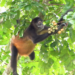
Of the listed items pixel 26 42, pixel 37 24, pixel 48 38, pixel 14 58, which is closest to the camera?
pixel 48 38

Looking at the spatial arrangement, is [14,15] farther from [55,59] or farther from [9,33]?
[55,59]

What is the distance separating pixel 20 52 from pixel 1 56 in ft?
1.77

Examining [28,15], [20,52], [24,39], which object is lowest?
[20,52]

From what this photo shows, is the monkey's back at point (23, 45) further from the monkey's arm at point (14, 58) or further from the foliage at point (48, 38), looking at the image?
the foliage at point (48, 38)

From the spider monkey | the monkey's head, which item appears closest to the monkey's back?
the spider monkey

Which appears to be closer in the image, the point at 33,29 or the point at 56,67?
the point at 56,67

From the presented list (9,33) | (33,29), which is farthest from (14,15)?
(33,29)

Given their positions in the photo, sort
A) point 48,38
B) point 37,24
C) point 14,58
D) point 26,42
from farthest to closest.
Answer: point 26,42, point 37,24, point 14,58, point 48,38

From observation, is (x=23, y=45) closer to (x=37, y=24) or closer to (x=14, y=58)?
(x=14, y=58)

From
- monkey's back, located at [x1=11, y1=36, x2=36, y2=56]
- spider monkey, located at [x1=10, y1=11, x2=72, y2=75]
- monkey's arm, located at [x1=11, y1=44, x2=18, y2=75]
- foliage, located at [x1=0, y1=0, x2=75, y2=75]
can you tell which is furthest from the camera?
monkey's back, located at [x1=11, y1=36, x2=36, y2=56]

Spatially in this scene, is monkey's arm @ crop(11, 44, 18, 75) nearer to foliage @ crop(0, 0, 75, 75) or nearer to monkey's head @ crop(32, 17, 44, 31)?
foliage @ crop(0, 0, 75, 75)

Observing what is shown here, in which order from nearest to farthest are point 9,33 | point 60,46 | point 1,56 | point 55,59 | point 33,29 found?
1. point 60,46
2. point 55,59
3. point 9,33
4. point 1,56
5. point 33,29

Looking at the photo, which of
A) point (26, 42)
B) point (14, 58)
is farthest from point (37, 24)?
point (14, 58)

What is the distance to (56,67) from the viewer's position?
10.3 feet
